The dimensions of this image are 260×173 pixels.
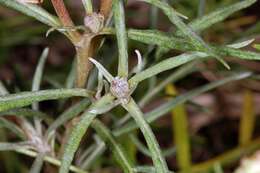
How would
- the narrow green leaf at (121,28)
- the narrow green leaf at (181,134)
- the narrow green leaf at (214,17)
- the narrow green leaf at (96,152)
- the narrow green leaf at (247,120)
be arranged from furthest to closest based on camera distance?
1. the narrow green leaf at (247,120)
2. the narrow green leaf at (181,134)
3. the narrow green leaf at (96,152)
4. the narrow green leaf at (214,17)
5. the narrow green leaf at (121,28)

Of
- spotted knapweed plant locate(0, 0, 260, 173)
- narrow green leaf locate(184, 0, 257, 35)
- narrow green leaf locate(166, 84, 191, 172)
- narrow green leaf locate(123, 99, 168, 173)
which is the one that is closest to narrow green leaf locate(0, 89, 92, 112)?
spotted knapweed plant locate(0, 0, 260, 173)

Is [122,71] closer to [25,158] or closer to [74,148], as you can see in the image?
[74,148]

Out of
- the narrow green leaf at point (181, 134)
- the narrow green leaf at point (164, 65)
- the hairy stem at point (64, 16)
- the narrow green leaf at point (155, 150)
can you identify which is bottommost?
the narrow green leaf at point (155, 150)

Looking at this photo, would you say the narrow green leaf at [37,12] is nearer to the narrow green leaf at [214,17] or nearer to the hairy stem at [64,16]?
the hairy stem at [64,16]

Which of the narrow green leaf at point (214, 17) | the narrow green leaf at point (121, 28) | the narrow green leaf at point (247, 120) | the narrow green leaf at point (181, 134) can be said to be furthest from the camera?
the narrow green leaf at point (247, 120)

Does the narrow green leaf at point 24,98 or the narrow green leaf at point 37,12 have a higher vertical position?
the narrow green leaf at point 37,12

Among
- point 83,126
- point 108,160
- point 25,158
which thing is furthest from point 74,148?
point 25,158

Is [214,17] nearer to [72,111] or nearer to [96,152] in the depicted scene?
[72,111]

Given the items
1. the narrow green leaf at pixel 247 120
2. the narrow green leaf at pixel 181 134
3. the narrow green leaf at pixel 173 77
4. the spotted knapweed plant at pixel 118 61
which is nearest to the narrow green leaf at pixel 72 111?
the spotted knapweed plant at pixel 118 61

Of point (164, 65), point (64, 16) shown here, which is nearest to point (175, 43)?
point (164, 65)
